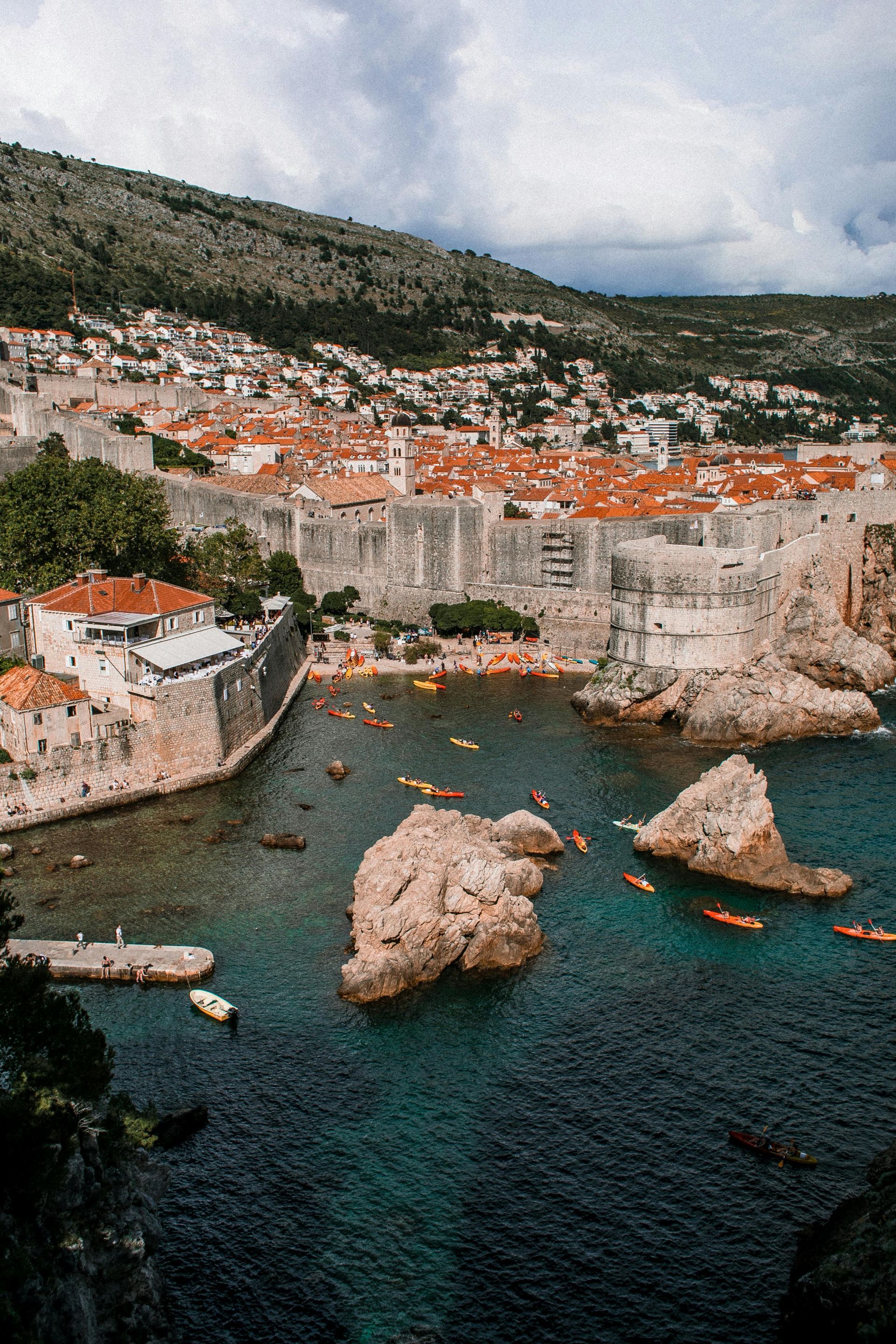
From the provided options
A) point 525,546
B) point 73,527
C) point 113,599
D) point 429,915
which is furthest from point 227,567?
point 429,915

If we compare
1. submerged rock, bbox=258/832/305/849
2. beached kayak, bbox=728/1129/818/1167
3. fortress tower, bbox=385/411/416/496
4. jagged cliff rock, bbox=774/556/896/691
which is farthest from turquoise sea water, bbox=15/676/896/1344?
fortress tower, bbox=385/411/416/496

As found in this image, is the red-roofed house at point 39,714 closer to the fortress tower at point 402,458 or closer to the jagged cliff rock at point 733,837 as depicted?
the jagged cliff rock at point 733,837

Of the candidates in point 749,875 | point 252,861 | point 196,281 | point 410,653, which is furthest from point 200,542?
point 196,281

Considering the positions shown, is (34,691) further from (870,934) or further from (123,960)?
(870,934)

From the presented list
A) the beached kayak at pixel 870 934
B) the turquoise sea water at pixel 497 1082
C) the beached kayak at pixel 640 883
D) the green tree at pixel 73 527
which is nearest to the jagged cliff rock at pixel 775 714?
the turquoise sea water at pixel 497 1082

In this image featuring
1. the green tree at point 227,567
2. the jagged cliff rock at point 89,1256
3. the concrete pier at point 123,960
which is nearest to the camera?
the jagged cliff rock at point 89,1256

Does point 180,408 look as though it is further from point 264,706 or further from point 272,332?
point 264,706
